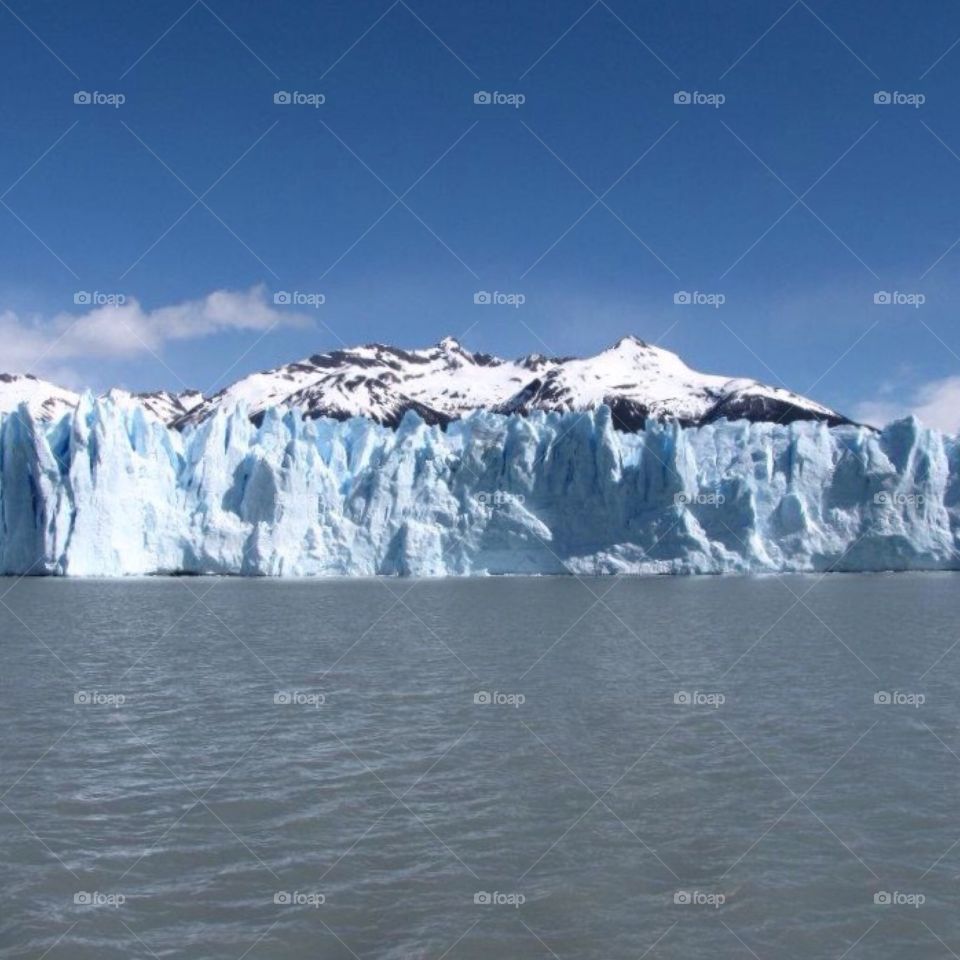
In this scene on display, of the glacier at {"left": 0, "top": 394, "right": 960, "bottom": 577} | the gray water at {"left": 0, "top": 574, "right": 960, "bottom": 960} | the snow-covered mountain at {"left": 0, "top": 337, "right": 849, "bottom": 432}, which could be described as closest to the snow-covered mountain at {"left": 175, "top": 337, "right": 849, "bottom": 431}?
the snow-covered mountain at {"left": 0, "top": 337, "right": 849, "bottom": 432}

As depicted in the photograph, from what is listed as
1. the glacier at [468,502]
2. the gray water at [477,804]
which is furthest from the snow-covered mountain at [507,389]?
the gray water at [477,804]

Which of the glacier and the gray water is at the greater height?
the glacier

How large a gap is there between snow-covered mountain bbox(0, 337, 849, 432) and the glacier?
48213mm

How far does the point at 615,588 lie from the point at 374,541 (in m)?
14.3

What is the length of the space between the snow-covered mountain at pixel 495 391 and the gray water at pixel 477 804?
85004mm

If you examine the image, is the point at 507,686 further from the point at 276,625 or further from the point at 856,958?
the point at 276,625

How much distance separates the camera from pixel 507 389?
171000 millimetres

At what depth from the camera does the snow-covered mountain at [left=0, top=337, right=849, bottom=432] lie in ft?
401

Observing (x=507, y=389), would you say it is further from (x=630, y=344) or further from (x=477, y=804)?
(x=477, y=804)

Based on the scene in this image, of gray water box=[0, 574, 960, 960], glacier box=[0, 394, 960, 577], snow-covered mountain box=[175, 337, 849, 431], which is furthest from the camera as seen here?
snow-covered mountain box=[175, 337, 849, 431]

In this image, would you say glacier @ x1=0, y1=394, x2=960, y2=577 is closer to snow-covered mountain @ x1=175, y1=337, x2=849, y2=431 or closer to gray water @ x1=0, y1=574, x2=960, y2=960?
gray water @ x1=0, y1=574, x2=960, y2=960

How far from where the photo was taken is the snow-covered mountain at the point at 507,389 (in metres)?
122

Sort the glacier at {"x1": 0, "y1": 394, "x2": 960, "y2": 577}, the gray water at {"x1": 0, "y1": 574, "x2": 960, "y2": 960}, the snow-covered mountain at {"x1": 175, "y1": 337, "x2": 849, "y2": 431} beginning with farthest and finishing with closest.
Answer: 1. the snow-covered mountain at {"x1": 175, "y1": 337, "x2": 849, "y2": 431}
2. the glacier at {"x1": 0, "y1": 394, "x2": 960, "y2": 577}
3. the gray water at {"x1": 0, "y1": 574, "x2": 960, "y2": 960}

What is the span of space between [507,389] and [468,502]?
120824 mm
